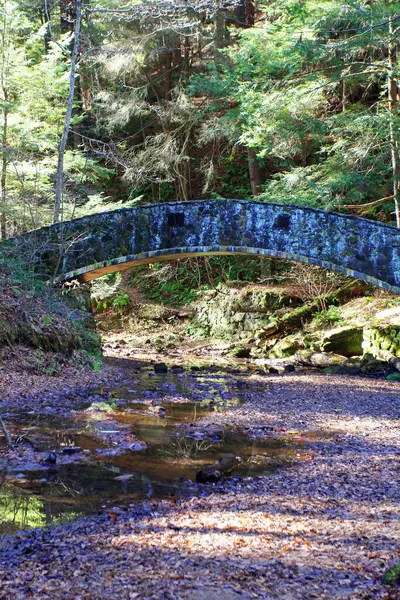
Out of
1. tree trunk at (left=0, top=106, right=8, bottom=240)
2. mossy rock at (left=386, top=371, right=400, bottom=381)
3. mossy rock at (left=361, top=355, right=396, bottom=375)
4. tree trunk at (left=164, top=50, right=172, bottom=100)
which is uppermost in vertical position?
tree trunk at (left=164, top=50, right=172, bottom=100)

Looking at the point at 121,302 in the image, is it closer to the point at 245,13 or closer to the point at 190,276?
the point at 190,276

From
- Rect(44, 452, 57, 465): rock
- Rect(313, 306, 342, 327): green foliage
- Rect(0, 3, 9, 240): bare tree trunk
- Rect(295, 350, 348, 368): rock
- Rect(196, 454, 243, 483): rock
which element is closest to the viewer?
Rect(196, 454, 243, 483): rock

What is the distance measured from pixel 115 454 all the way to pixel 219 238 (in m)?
8.64

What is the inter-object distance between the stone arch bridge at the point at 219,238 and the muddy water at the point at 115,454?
16.9 feet

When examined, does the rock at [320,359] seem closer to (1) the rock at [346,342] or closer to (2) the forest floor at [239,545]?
(1) the rock at [346,342]

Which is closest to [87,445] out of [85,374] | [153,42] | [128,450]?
[128,450]

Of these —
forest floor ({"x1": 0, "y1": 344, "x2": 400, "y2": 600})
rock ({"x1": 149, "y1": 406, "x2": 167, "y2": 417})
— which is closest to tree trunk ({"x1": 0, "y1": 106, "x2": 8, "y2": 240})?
rock ({"x1": 149, "y1": 406, "x2": 167, "y2": 417})

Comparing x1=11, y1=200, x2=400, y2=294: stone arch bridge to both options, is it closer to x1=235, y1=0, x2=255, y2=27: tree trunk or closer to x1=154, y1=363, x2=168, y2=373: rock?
x1=154, y1=363, x2=168, y2=373: rock

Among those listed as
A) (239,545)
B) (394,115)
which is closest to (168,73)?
(394,115)

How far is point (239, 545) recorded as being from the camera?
3527 millimetres

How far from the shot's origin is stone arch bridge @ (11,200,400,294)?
12750mm

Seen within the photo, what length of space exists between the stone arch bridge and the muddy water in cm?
514

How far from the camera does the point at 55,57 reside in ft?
53.7

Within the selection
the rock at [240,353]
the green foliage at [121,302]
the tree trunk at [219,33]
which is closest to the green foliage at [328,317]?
the rock at [240,353]
